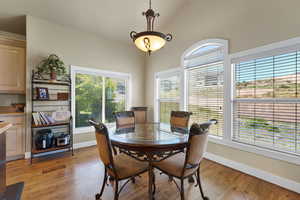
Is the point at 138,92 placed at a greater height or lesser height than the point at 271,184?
greater

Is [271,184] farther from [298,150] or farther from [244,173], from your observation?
[298,150]

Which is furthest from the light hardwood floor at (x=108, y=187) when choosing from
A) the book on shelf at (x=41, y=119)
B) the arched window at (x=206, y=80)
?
the arched window at (x=206, y=80)

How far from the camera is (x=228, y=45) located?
8.76ft

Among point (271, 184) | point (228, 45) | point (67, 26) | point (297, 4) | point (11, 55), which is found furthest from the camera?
point (67, 26)

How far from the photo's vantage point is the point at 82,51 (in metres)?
3.59

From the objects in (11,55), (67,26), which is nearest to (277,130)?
(67,26)

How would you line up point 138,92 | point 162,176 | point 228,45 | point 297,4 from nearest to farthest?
1. point 297,4
2. point 162,176
3. point 228,45
4. point 138,92

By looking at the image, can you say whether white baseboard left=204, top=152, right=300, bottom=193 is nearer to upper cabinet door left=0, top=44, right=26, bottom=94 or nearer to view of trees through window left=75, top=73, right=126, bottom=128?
view of trees through window left=75, top=73, right=126, bottom=128

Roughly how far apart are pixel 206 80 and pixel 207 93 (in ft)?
0.97

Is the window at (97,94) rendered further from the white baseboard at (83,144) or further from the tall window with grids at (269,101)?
the tall window with grids at (269,101)

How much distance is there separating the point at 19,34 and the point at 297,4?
5.41 metres

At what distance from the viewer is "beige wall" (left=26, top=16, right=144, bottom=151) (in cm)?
297

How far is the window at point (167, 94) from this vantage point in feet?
12.7

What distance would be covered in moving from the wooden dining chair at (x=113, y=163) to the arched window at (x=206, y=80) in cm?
201
